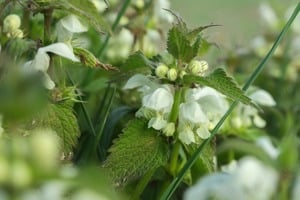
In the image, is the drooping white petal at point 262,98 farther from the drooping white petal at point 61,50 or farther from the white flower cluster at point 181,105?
the drooping white petal at point 61,50

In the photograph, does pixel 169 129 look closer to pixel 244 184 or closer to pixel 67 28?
pixel 67 28

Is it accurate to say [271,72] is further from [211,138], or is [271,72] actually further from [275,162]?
[275,162]

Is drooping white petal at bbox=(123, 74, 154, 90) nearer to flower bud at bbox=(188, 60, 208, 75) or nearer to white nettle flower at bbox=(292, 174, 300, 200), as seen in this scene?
flower bud at bbox=(188, 60, 208, 75)

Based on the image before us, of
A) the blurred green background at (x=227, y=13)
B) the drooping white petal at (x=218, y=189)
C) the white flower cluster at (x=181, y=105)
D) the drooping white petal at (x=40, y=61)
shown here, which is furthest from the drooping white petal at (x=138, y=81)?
the blurred green background at (x=227, y=13)

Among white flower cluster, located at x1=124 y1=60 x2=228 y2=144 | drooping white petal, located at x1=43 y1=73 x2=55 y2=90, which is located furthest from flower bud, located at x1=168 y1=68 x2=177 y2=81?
drooping white petal, located at x1=43 y1=73 x2=55 y2=90

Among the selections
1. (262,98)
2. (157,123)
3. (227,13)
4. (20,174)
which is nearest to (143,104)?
(157,123)

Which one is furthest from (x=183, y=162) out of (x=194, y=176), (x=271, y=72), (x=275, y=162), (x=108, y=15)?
(x=271, y=72)
